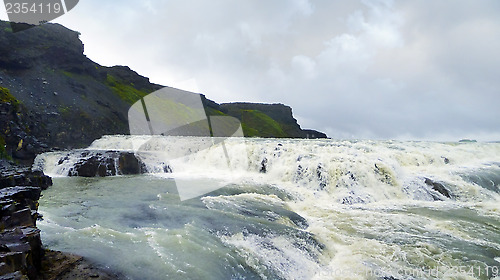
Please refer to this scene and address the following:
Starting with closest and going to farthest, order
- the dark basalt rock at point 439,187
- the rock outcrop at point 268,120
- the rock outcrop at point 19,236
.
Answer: the rock outcrop at point 19,236
the dark basalt rock at point 439,187
the rock outcrop at point 268,120


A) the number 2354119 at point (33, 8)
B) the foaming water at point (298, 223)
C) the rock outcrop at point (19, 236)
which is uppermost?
the number 2354119 at point (33, 8)

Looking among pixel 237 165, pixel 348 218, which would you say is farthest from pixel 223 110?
pixel 348 218

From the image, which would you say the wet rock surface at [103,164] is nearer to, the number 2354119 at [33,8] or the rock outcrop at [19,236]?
the rock outcrop at [19,236]

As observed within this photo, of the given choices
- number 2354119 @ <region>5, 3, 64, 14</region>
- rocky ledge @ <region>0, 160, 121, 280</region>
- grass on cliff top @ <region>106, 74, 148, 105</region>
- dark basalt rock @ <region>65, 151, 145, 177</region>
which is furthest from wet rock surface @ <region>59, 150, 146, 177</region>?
grass on cliff top @ <region>106, 74, 148, 105</region>

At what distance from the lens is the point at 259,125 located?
134 metres

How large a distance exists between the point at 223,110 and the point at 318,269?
12522cm

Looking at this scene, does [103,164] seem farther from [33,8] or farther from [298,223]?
[33,8]

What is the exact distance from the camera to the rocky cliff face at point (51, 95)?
25600 millimetres

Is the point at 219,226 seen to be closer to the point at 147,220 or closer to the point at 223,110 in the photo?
the point at 147,220

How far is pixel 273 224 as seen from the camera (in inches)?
345

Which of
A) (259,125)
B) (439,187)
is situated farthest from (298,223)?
(259,125)

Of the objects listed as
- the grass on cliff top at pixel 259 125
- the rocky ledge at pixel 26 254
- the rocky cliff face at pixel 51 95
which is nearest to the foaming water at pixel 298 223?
the rocky ledge at pixel 26 254

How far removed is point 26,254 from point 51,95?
128 feet

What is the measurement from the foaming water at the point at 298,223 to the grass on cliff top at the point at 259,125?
326 feet
